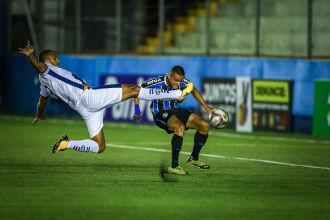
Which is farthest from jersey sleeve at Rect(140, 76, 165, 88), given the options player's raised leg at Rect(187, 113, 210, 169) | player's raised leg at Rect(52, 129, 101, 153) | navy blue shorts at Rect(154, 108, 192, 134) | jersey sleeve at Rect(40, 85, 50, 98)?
jersey sleeve at Rect(40, 85, 50, 98)

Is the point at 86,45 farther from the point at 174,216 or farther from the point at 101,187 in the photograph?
the point at 174,216

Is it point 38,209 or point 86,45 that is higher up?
point 86,45

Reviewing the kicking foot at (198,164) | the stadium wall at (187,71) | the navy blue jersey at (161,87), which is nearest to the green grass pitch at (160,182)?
the kicking foot at (198,164)

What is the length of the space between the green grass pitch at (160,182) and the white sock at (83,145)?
0.42m

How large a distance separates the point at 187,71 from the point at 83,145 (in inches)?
365

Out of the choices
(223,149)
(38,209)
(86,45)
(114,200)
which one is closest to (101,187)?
(114,200)

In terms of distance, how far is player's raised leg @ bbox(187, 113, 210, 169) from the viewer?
35.4 ft

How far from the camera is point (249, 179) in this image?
10070 millimetres

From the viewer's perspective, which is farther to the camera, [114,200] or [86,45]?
[86,45]

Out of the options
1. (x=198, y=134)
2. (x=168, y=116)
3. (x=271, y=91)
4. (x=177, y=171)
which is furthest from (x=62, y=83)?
(x=271, y=91)

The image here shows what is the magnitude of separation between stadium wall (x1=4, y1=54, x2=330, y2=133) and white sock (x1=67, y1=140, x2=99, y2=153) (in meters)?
7.95

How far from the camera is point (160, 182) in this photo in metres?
9.72

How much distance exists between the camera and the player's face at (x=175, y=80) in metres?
10.4

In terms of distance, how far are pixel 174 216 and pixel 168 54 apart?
12712 mm
